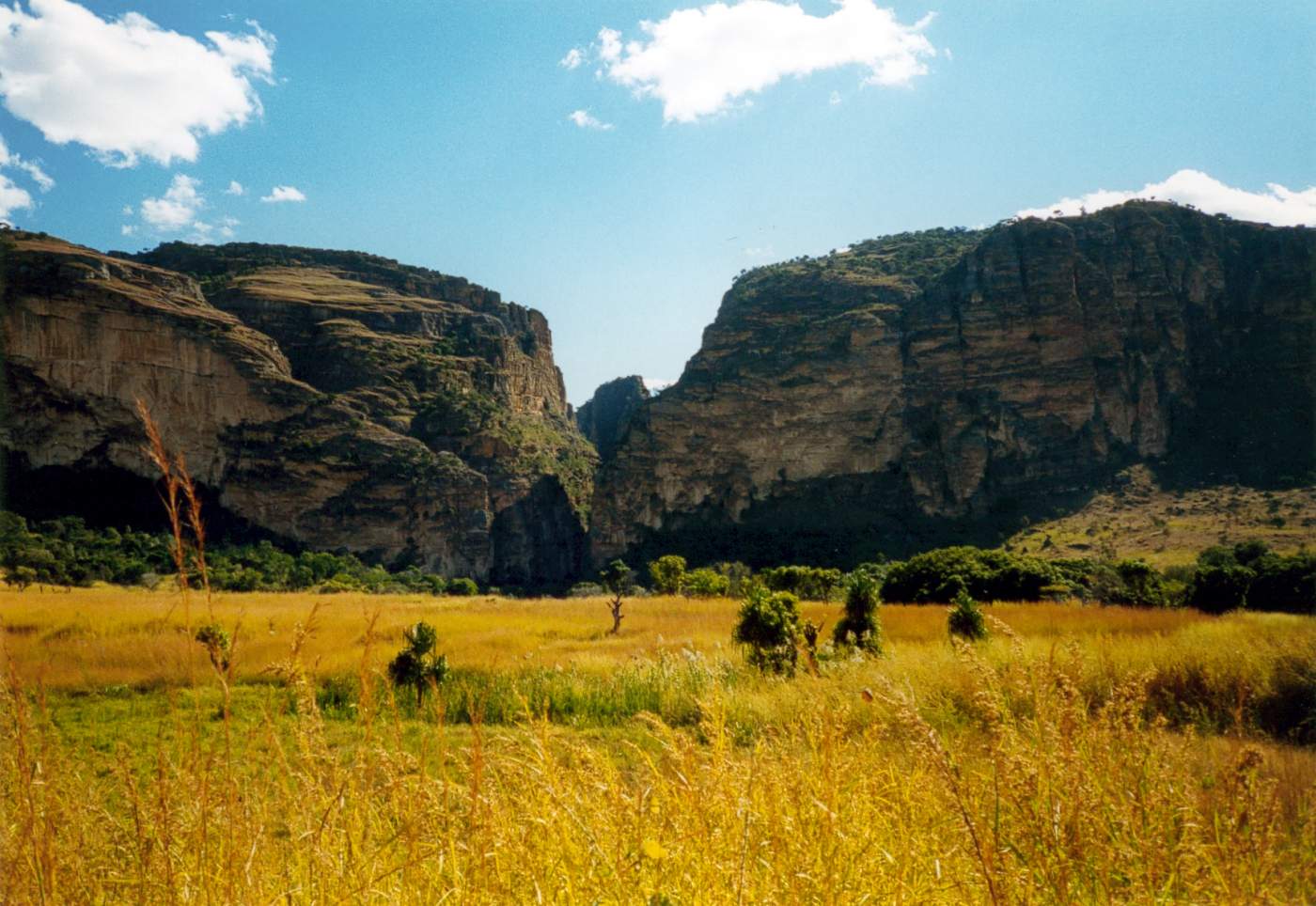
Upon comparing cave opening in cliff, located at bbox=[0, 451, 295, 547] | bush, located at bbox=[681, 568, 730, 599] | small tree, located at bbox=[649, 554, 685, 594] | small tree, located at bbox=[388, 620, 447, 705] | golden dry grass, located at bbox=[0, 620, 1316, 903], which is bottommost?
bush, located at bbox=[681, 568, 730, 599]

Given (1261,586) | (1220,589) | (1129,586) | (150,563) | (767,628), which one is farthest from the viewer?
(150,563)

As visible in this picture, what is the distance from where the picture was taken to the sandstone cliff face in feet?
217

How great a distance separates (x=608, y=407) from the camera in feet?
507

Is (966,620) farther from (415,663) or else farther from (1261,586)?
(1261,586)

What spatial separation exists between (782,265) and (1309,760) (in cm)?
10338

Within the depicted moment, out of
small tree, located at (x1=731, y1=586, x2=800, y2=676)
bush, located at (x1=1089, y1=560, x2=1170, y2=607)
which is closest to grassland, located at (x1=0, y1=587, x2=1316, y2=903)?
small tree, located at (x1=731, y1=586, x2=800, y2=676)

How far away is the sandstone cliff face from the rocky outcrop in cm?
6143

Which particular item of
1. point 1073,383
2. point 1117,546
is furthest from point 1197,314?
point 1117,546

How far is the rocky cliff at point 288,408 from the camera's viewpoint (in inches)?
2532

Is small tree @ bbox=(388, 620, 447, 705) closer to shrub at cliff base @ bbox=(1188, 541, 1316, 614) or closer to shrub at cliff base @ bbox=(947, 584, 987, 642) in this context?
shrub at cliff base @ bbox=(947, 584, 987, 642)

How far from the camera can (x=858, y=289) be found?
83750mm

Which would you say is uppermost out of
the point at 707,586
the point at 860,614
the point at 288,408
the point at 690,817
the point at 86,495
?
the point at 288,408

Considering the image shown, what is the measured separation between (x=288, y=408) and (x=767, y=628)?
82.4m

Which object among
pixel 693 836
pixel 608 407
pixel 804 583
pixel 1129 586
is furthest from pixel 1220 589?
pixel 608 407
